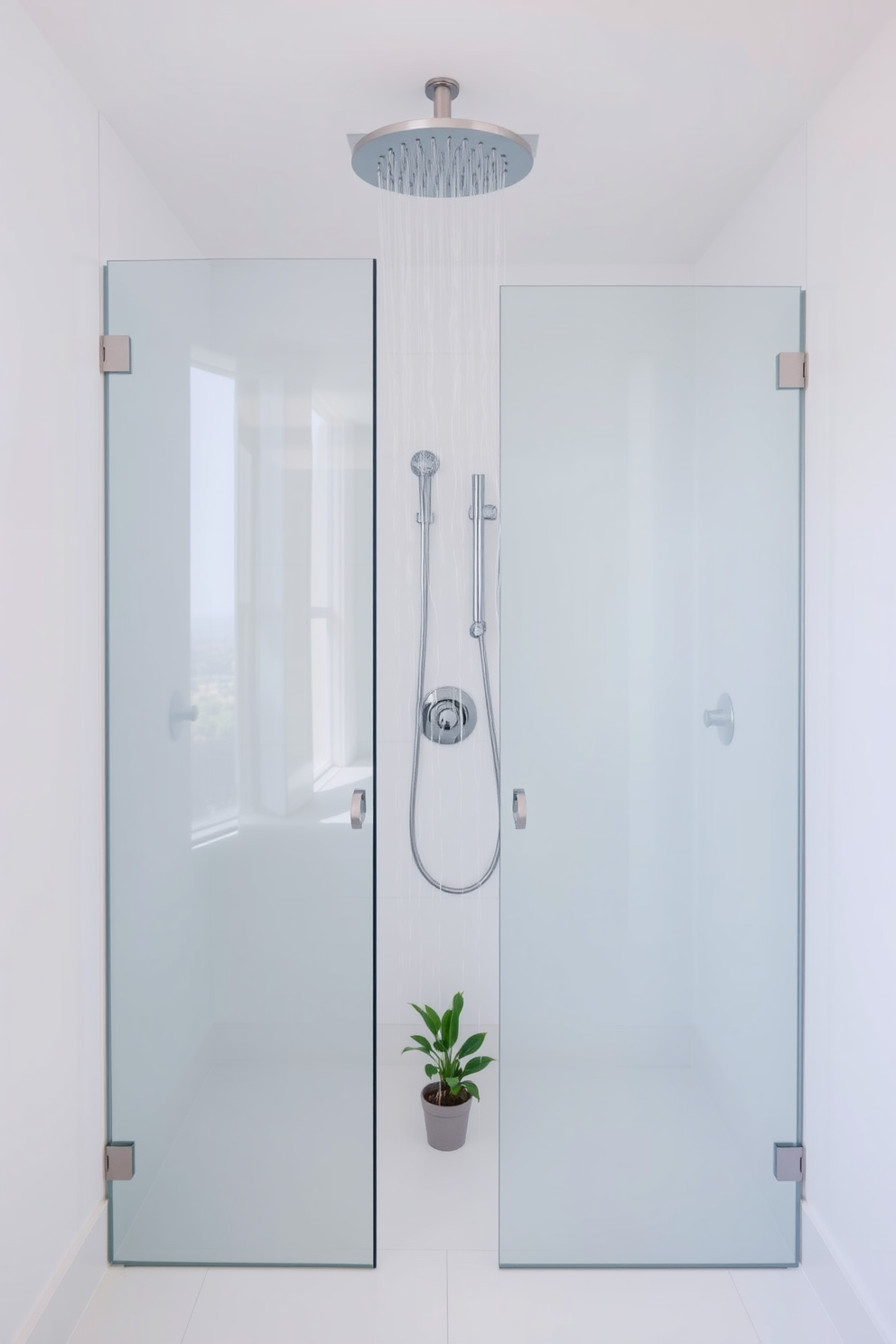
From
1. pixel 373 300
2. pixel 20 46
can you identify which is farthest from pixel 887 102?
pixel 20 46

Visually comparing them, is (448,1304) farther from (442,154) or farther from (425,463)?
(442,154)

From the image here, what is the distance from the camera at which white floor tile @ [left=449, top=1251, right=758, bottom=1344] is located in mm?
1760

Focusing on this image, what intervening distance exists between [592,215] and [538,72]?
68 cm

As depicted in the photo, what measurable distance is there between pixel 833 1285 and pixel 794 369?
6.14ft

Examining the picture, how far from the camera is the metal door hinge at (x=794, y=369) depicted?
6.29 feet

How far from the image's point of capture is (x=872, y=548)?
1.67 m

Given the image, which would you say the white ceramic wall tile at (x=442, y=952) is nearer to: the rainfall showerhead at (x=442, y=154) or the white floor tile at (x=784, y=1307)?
the white floor tile at (x=784, y=1307)

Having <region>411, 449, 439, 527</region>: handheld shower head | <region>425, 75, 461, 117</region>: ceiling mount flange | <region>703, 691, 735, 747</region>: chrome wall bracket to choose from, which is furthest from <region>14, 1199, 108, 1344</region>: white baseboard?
<region>425, 75, 461, 117</region>: ceiling mount flange

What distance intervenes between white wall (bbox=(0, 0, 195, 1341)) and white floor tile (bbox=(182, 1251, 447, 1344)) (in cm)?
33

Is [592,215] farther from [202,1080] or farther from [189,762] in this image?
[202,1080]

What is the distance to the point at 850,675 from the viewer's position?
1.76m

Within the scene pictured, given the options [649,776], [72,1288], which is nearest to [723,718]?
[649,776]

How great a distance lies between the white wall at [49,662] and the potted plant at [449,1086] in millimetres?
809

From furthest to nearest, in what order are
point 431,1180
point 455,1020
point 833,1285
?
point 455,1020, point 431,1180, point 833,1285
